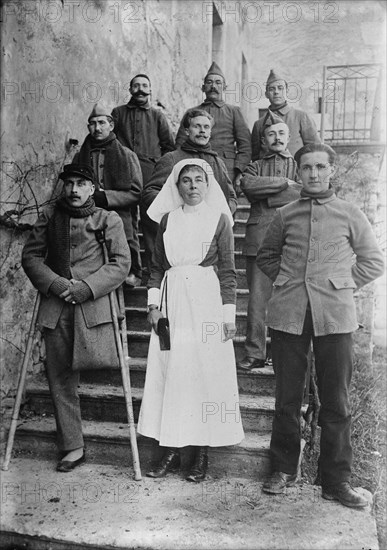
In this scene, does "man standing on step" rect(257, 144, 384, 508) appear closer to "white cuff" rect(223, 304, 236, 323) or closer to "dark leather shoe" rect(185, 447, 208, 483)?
"white cuff" rect(223, 304, 236, 323)

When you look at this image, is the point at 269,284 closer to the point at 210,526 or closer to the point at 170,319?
the point at 170,319

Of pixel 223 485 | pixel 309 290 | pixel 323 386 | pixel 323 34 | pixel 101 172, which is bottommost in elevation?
pixel 223 485

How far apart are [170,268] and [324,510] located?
170 cm

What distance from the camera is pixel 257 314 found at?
418 centimetres

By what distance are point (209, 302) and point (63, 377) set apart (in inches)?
44.0

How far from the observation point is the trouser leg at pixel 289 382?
3.28 meters

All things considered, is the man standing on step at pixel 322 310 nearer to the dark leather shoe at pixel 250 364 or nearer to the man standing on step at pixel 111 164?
the dark leather shoe at pixel 250 364

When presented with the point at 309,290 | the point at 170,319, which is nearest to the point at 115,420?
the point at 170,319

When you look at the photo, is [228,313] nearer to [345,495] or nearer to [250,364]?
[250,364]

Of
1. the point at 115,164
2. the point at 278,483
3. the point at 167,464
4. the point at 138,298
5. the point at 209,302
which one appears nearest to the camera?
the point at 278,483

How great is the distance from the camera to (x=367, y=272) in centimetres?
322

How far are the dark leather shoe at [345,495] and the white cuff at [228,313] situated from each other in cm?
112

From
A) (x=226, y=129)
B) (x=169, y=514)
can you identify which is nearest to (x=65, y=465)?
(x=169, y=514)

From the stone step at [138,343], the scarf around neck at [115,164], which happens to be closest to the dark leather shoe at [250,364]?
the stone step at [138,343]
